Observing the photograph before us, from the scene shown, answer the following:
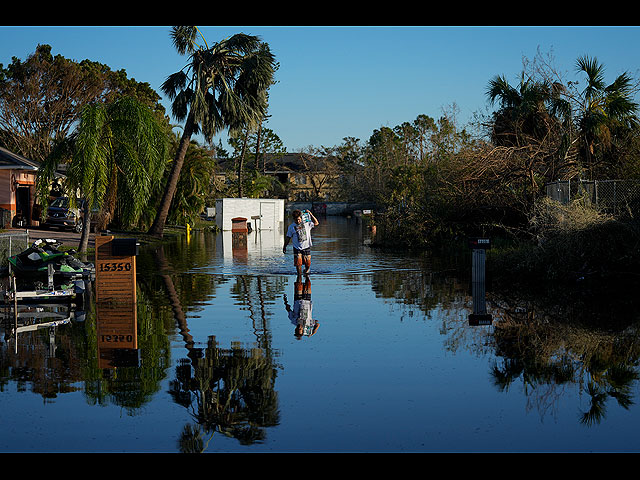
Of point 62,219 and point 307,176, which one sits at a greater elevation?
point 307,176

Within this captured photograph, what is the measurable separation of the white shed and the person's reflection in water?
97.5ft

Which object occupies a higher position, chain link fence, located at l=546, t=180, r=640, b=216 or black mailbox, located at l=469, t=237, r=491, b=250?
chain link fence, located at l=546, t=180, r=640, b=216

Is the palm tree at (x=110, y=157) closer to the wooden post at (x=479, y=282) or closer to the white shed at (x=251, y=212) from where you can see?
the wooden post at (x=479, y=282)

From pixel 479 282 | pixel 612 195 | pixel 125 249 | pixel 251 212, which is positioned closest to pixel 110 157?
pixel 125 249

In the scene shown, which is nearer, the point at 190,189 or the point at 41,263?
the point at 41,263

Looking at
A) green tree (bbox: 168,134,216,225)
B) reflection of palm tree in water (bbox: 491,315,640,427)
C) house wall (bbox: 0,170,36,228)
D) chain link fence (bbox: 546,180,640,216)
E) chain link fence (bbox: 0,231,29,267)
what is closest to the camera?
reflection of palm tree in water (bbox: 491,315,640,427)

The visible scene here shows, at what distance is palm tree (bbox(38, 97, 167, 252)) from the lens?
23703 millimetres

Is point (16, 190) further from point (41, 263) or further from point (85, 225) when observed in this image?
point (41, 263)

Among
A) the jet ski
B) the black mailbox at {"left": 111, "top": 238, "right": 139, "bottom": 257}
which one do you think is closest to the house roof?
the jet ski

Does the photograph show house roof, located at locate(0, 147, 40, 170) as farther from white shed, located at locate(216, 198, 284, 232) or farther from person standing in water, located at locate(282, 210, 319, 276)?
person standing in water, located at locate(282, 210, 319, 276)

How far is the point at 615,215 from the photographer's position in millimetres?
18781

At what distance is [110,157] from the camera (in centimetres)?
2480

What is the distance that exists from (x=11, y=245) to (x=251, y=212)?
28.7 metres

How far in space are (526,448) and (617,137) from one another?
2268 cm
